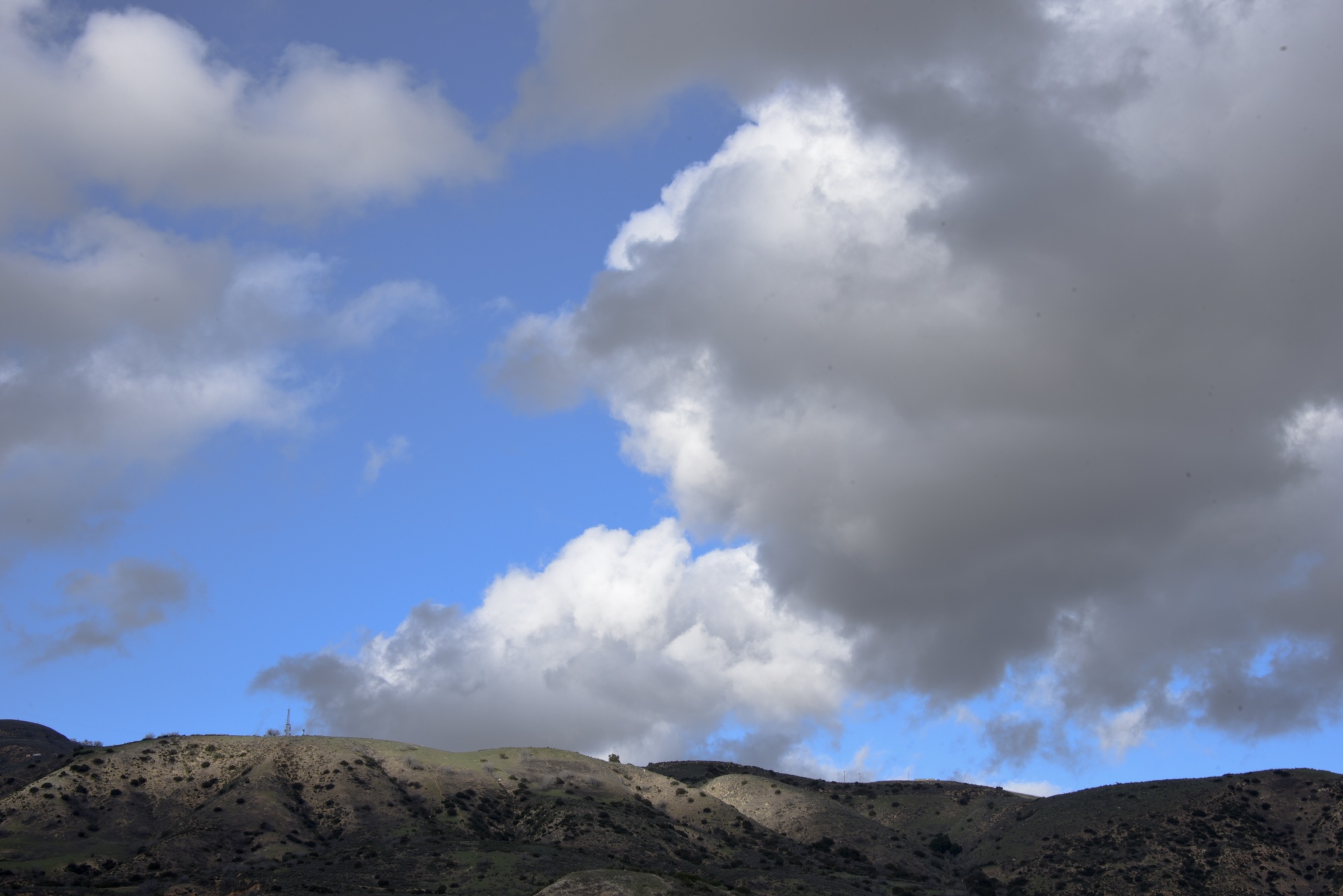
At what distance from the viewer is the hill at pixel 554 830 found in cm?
10975

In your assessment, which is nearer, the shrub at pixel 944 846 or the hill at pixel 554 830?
the hill at pixel 554 830

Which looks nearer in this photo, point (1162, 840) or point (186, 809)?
point (186, 809)

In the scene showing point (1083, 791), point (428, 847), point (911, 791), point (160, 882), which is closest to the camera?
point (160, 882)


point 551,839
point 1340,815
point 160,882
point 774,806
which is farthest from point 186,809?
point 1340,815

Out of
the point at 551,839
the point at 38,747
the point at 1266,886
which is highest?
the point at 38,747

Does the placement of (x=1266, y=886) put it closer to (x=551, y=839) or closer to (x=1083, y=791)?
(x=1083, y=791)

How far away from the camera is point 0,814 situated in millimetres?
121562

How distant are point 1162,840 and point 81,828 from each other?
12398cm

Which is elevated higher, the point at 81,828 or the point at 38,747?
the point at 38,747

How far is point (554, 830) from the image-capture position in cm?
13188

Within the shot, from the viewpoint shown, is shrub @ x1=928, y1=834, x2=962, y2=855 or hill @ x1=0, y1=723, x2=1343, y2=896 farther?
shrub @ x1=928, y1=834, x2=962, y2=855

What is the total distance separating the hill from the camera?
110 metres

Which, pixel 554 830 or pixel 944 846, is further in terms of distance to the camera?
pixel 944 846

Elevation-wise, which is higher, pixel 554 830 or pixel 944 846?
pixel 554 830
